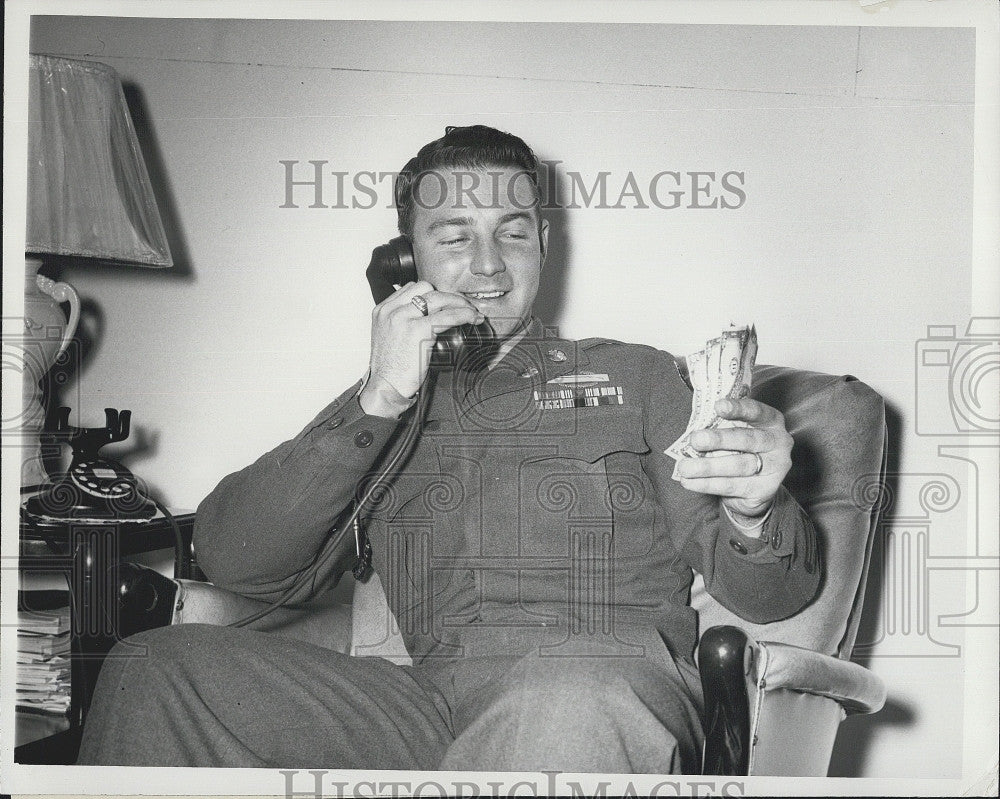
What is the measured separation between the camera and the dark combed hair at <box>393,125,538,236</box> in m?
1.57

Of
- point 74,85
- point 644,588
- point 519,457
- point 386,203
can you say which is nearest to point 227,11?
point 74,85

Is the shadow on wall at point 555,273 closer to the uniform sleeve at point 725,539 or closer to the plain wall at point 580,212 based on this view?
the plain wall at point 580,212

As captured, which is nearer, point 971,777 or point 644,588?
point 644,588

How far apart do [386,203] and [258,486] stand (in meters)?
0.58

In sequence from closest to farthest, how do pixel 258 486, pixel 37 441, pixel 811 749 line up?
pixel 811 749 < pixel 258 486 < pixel 37 441

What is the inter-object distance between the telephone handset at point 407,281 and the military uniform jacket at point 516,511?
0.03 meters

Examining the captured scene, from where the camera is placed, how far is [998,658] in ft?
5.23

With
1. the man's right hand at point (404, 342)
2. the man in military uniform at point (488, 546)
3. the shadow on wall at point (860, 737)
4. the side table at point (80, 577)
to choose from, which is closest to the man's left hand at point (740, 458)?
the man in military uniform at point (488, 546)

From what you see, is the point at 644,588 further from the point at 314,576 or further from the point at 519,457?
the point at 314,576

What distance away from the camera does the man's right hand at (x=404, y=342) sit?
1405 mm

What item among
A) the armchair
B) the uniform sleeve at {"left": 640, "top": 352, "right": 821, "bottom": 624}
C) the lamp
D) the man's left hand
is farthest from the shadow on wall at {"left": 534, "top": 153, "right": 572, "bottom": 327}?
the lamp

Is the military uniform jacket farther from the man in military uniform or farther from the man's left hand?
the man's left hand

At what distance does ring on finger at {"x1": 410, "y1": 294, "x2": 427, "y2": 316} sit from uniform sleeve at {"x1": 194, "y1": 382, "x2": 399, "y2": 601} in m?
0.16

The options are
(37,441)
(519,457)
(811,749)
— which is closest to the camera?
(811,749)
